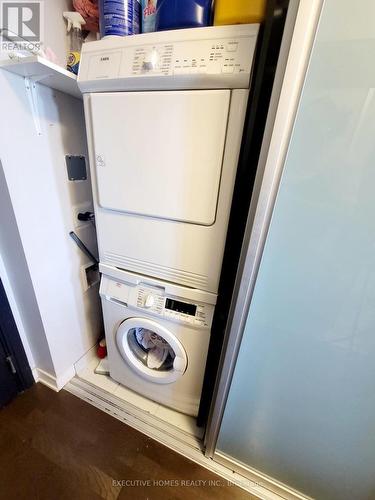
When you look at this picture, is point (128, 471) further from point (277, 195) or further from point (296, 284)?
point (277, 195)

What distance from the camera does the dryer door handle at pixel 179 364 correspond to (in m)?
1.19

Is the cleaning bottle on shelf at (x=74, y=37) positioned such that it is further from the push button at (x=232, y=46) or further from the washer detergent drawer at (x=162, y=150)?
the push button at (x=232, y=46)

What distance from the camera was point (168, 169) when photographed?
35.3 inches

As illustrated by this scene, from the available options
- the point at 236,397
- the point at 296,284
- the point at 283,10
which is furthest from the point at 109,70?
the point at 236,397

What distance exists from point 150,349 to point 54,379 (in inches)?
27.1

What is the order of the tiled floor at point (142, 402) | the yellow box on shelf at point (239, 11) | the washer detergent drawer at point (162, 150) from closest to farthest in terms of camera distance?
the yellow box on shelf at point (239, 11) → the washer detergent drawer at point (162, 150) → the tiled floor at point (142, 402)

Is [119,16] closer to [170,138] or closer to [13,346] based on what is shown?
[170,138]

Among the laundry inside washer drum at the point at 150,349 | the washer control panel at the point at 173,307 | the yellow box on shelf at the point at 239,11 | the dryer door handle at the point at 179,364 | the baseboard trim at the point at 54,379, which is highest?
the yellow box on shelf at the point at 239,11

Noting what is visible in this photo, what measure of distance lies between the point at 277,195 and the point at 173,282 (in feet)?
2.09

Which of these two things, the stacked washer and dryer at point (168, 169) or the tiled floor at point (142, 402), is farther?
the tiled floor at point (142, 402)

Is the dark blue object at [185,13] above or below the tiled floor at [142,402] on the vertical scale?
above

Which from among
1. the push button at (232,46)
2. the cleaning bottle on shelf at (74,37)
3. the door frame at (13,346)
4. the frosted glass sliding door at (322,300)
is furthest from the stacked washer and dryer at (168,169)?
the door frame at (13,346)

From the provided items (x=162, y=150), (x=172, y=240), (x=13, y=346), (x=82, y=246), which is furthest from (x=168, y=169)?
(x=13, y=346)

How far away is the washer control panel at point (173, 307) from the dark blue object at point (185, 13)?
108 cm
